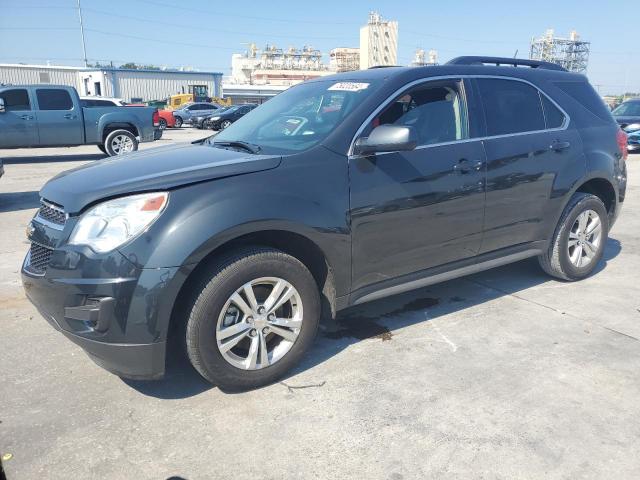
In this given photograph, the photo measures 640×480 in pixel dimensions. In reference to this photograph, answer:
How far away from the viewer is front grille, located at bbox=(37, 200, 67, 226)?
110 inches

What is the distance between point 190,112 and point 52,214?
104ft

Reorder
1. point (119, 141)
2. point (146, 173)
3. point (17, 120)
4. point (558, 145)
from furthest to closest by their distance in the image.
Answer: point (119, 141) < point (17, 120) < point (558, 145) < point (146, 173)

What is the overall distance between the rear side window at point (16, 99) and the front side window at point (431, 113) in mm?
13056

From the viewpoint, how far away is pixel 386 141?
3129 millimetres

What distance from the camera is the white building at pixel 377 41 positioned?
10144cm

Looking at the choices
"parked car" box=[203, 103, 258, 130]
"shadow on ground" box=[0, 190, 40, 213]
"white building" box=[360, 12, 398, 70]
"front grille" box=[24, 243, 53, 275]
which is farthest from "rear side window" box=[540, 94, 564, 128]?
"white building" box=[360, 12, 398, 70]

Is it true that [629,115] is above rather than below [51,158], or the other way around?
above

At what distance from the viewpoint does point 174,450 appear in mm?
2518

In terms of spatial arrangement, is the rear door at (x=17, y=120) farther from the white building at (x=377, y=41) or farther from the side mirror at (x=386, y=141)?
the white building at (x=377, y=41)

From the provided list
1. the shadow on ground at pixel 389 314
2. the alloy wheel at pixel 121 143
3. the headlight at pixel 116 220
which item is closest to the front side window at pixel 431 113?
the shadow on ground at pixel 389 314

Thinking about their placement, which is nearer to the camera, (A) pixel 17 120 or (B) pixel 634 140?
(A) pixel 17 120

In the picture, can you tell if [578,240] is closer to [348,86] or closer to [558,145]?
[558,145]

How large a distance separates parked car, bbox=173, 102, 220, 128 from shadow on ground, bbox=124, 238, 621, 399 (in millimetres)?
29981

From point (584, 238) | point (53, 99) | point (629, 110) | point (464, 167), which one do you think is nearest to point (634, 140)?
point (629, 110)
